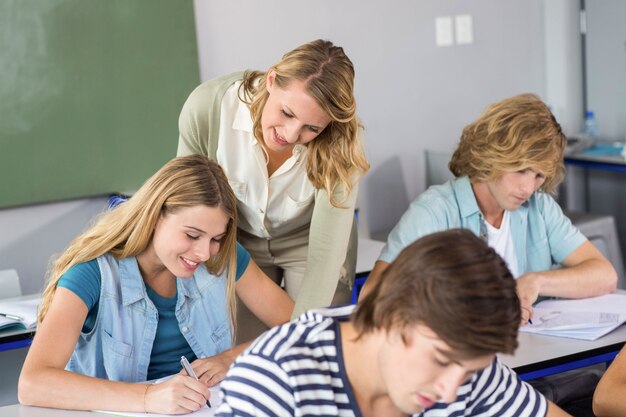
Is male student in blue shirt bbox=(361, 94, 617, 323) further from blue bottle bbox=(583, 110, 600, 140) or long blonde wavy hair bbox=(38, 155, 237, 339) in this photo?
blue bottle bbox=(583, 110, 600, 140)

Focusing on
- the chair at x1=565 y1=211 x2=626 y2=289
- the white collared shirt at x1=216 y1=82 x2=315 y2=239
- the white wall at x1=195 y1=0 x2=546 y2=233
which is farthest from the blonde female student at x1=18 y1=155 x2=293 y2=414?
the chair at x1=565 y1=211 x2=626 y2=289

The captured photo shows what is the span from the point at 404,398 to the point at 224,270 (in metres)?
0.98

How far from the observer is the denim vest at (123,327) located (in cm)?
202

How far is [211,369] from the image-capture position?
198 centimetres

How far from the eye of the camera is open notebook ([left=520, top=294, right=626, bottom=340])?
2.22m

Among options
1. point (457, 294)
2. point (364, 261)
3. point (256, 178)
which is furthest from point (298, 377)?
point (364, 261)

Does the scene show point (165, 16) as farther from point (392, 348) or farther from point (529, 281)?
point (392, 348)

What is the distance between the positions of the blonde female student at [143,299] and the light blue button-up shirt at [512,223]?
0.55 m

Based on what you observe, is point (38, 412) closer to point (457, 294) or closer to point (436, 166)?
point (457, 294)

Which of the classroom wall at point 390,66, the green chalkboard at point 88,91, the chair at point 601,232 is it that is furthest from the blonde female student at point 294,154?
the chair at point 601,232

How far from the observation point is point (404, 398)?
4.15 ft

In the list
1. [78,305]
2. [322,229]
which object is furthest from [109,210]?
[322,229]

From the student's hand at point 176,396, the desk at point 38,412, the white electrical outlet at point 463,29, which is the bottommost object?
the desk at point 38,412

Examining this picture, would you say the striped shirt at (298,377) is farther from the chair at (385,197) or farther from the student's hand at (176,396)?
the chair at (385,197)
